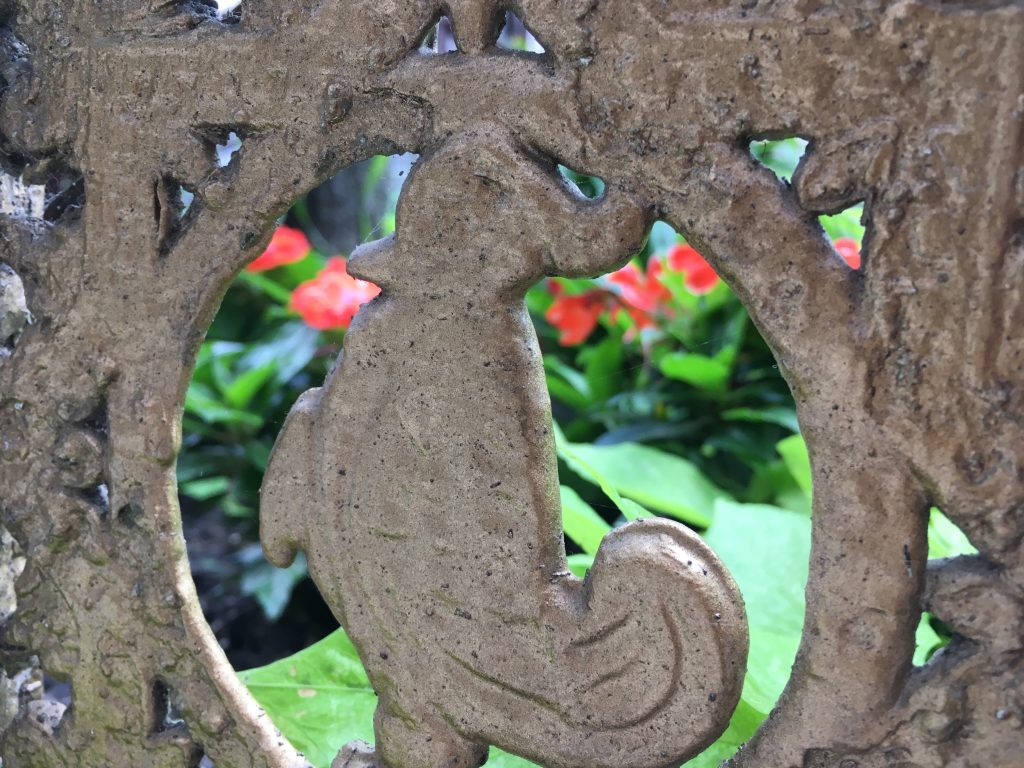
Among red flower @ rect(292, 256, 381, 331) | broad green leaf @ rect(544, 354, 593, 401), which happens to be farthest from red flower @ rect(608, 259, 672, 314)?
red flower @ rect(292, 256, 381, 331)

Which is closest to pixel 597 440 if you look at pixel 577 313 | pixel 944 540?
pixel 577 313

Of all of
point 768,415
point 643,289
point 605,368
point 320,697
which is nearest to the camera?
point 320,697

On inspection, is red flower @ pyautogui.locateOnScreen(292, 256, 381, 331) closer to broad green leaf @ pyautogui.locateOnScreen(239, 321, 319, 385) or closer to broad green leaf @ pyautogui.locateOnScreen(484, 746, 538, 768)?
broad green leaf @ pyautogui.locateOnScreen(239, 321, 319, 385)

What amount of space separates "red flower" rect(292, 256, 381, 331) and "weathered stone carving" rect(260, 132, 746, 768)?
914 mm

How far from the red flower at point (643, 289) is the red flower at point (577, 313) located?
71 mm

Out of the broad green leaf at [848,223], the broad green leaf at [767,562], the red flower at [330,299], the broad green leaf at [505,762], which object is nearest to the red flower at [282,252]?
the red flower at [330,299]

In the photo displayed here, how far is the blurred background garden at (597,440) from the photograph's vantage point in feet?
2.86

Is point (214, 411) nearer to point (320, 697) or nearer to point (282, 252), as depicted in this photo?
Answer: point (282, 252)

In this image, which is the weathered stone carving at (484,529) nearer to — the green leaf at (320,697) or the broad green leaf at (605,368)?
the green leaf at (320,697)

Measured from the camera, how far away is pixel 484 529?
1.80 ft

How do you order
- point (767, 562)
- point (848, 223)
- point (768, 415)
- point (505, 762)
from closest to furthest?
point (505, 762) → point (767, 562) → point (848, 223) → point (768, 415)

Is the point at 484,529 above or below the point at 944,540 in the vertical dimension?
below

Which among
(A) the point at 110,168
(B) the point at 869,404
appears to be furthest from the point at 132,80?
(B) the point at 869,404

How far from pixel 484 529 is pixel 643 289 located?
971 mm
